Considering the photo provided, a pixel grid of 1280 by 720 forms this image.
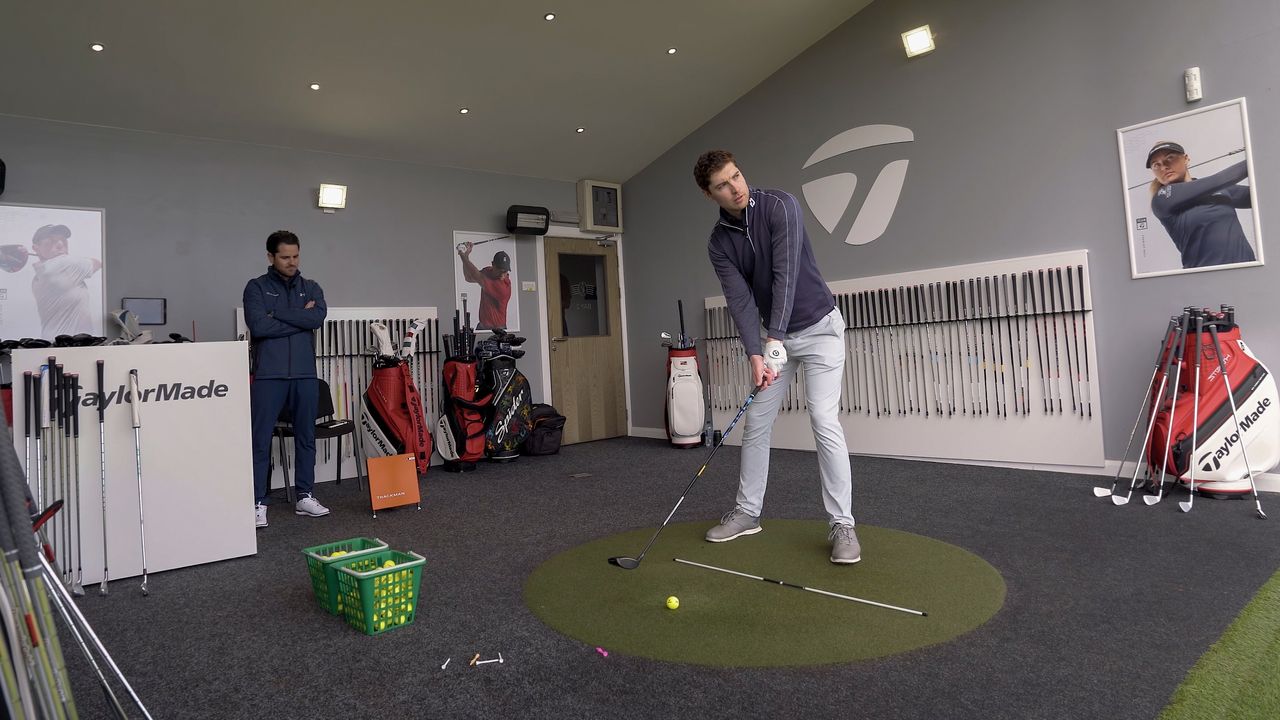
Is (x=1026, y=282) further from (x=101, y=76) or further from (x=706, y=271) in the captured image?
(x=101, y=76)

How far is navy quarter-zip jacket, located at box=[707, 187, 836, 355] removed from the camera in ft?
9.08

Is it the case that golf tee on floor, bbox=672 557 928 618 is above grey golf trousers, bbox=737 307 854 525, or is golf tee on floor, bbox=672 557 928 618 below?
below

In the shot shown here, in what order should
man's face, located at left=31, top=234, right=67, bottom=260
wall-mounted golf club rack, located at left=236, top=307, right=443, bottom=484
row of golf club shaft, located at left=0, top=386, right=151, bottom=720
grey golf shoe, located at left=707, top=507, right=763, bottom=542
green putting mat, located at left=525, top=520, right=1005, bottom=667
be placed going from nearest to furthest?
1. row of golf club shaft, located at left=0, top=386, right=151, bottom=720
2. green putting mat, located at left=525, top=520, right=1005, bottom=667
3. grey golf shoe, located at left=707, top=507, right=763, bottom=542
4. man's face, located at left=31, top=234, right=67, bottom=260
5. wall-mounted golf club rack, located at left=236, top=307, right=443, bottom=484

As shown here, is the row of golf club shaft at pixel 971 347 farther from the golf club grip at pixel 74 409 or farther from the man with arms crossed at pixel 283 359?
the golf club grip at pixel 74 409

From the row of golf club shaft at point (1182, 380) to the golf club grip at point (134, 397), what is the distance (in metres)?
4.50

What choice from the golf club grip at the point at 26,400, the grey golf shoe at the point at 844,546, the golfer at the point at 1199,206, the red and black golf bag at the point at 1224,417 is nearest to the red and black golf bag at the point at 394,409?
the golf club grip at the point at 26,400

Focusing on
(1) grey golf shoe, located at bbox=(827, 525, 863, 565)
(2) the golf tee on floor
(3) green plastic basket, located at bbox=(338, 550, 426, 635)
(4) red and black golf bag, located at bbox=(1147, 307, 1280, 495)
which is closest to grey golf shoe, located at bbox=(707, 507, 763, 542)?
(2) the golf tee on floor

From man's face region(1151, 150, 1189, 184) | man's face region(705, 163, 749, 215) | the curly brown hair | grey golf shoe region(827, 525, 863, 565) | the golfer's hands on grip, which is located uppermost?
man's face region(1151, 150, 1189, 184)

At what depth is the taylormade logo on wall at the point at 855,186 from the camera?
5.32 m

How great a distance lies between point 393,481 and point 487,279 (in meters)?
2.93

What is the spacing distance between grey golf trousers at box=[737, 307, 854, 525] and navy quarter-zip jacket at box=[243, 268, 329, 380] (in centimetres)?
263

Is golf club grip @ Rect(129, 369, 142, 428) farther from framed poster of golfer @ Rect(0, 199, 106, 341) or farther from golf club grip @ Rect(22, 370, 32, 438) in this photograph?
framed poster of golfer @ Rect(0, 199, 106, 341)

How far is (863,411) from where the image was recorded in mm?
5512

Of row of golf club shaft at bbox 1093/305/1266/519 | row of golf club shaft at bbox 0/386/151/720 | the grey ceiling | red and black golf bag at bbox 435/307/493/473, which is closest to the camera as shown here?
row of golf club shaft at bbox 0/386/151/720
